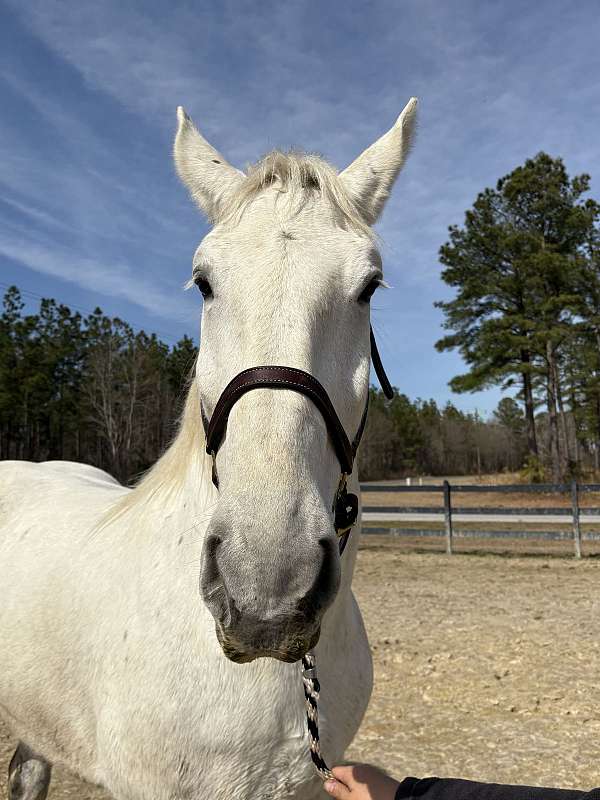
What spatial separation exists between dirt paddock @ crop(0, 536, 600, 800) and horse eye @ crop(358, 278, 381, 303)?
1242mm

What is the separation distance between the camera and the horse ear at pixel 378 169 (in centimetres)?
204

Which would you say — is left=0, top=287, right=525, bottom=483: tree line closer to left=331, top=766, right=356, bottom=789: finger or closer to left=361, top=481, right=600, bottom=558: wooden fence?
left=361, top=481, right=600, bottom=558: wooden fence

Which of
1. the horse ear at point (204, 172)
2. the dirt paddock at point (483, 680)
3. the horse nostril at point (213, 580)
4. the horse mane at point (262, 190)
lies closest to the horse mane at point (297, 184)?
the horse mane at point (262, 190)

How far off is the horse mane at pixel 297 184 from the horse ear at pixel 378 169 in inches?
6.9

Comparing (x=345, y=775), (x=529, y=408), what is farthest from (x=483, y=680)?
(x=529, y=408)

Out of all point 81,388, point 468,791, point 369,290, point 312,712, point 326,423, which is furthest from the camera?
point 81,388

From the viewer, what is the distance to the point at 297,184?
1793 millimetres

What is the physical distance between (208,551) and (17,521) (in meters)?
2.16

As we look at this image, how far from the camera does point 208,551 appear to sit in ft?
4.05

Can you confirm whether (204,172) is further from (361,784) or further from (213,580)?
(361,784)

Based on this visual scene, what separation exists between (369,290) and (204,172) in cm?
83

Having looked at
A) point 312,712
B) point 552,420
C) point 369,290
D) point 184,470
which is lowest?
point 312,712

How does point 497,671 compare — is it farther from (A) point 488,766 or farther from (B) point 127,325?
(B) point 127,325

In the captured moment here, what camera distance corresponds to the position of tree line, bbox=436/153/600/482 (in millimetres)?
22672
